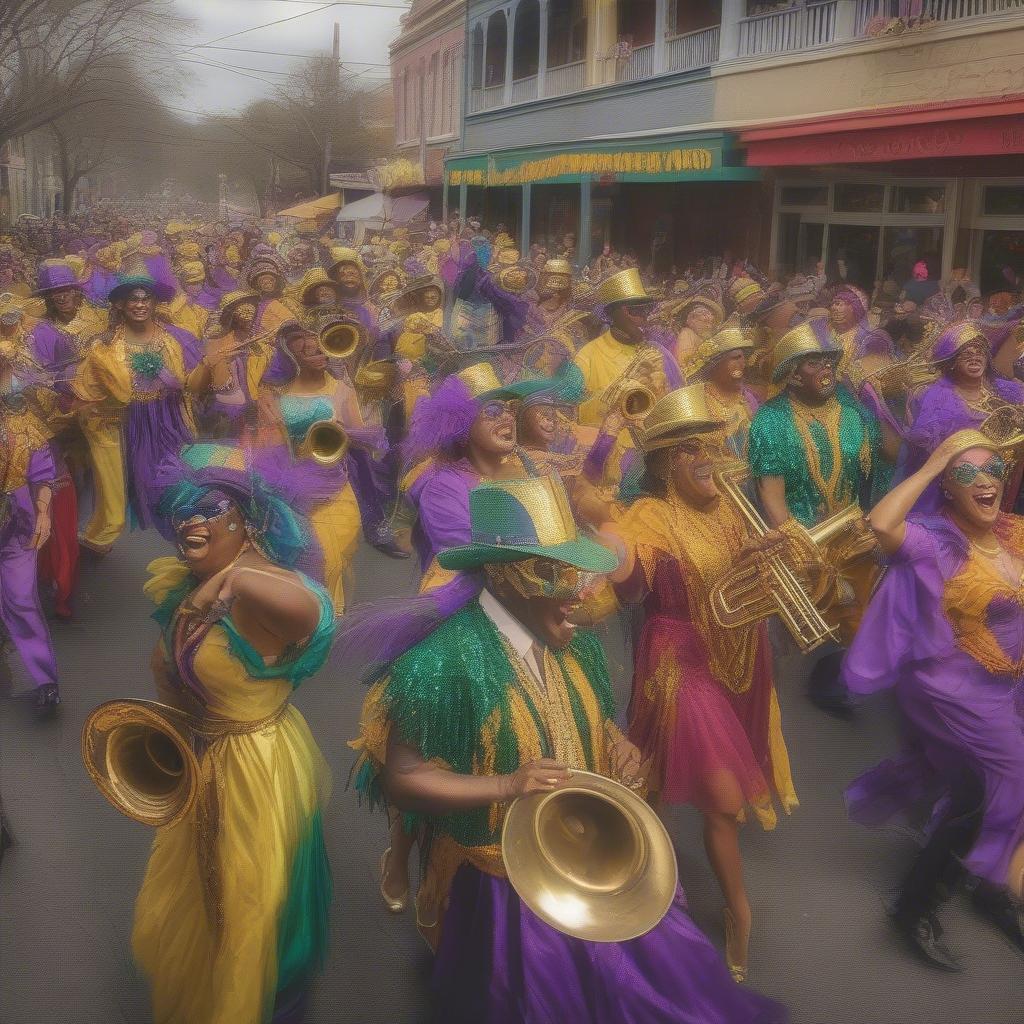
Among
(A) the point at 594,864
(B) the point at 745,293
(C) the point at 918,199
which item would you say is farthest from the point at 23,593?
(C) the point at 918,199

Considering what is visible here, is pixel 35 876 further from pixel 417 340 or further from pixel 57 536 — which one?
pixel 417 340

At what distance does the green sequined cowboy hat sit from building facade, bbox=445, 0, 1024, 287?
471 inches

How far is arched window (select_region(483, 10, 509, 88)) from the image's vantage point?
38331 mm

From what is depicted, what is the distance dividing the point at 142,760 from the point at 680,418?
220 centimetres

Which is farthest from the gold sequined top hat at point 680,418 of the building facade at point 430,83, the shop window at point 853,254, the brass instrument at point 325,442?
the building facade at point 430,83

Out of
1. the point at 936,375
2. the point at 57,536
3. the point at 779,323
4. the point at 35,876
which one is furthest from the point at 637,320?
the point at 35,876

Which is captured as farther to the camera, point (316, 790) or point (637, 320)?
point (637, 320)

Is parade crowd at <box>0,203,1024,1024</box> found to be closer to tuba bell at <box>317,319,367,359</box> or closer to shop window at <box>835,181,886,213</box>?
tuba bell at <box>317,319,367,359</box>

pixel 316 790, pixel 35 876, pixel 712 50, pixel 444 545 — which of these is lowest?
pixel 35 876

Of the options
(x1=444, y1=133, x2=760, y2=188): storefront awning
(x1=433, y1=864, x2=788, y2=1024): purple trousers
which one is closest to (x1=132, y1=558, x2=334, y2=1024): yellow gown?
(x1=433, y1=864, x2=788, y2=1024): purple trousers

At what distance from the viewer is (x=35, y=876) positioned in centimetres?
503

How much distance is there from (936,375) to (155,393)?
5.53 meters

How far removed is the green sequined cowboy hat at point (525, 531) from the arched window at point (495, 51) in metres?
37.1

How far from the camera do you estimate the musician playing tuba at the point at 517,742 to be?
3143 millimetres
